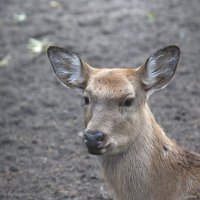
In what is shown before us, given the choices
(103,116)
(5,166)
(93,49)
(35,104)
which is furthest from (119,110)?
(93,49)

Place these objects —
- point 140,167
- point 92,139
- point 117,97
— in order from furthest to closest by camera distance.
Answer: point 140,167 < point 117,97 < point 92,139

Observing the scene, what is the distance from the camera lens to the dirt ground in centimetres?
678

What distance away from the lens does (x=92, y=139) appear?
15.3 feet

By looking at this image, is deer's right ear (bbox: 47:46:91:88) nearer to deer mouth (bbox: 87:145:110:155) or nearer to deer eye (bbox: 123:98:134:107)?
deer eye (bbox: 123:98:134:107)

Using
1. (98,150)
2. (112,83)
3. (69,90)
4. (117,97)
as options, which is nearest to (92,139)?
(98,150)

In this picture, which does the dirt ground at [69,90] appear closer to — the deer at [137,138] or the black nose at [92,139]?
the deer at [137,138]

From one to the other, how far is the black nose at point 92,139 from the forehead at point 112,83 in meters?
0.45

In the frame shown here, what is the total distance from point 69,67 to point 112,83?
722mm

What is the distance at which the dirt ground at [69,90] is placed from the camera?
6.78m

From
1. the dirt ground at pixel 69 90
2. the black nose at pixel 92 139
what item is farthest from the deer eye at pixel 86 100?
the dirt ground at pixel 69 90

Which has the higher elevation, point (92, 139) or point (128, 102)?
point (128, 102)

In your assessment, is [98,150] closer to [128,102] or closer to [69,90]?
[128,102]

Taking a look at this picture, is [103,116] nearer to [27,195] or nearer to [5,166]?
[27,195]

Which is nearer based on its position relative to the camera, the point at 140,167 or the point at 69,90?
the point at 140,167
